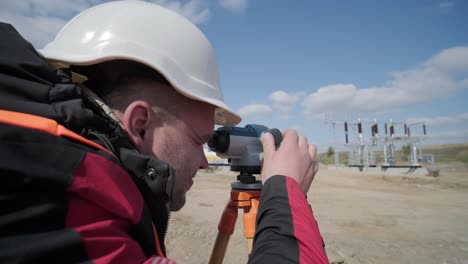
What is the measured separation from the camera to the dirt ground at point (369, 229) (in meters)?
4.75

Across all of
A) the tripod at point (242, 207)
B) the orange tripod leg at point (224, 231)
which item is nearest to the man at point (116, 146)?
the tripod at point (242, 207)

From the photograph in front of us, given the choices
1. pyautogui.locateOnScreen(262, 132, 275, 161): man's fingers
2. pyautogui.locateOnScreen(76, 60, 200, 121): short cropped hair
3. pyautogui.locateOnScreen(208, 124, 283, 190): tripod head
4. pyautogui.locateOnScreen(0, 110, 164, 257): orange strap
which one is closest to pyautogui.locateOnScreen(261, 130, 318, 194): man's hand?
pyautogui.locateOnScreen(262, 132, 275, 161): man's fingers

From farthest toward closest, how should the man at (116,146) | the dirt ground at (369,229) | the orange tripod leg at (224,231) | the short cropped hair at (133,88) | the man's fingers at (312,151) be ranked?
the dirt ground at (369,229) < the orange tripod leg at (224,231) < the man's fingers at (312,151) < the short cropped hair at (133,88) < the man at (116,146)

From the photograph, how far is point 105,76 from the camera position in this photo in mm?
1271

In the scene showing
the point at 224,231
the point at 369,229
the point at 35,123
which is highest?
the point at 35,123

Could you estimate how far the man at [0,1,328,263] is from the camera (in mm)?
625

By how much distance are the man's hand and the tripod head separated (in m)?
0.32

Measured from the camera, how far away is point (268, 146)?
60.7 inches

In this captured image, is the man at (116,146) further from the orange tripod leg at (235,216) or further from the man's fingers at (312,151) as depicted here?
the orange tripod leg at (235,216)

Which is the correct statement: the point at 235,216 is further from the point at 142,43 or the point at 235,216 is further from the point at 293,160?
the point at 142,43

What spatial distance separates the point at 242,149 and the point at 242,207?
14.3 inches

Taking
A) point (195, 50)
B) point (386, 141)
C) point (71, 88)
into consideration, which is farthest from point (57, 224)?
point (386, 141)

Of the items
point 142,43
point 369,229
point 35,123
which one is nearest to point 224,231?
point 142,43

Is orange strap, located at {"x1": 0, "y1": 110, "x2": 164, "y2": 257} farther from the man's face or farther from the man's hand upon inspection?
the man's hand
